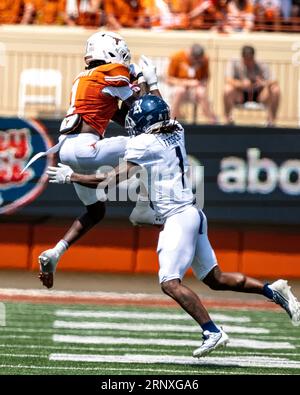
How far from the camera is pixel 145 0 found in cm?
1602

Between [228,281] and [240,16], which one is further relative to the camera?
[240,16]

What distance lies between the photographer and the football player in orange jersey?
855 centimetres

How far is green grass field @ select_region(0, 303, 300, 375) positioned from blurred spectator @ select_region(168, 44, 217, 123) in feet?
11.9

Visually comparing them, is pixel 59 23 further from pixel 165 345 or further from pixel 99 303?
pixel 165 345

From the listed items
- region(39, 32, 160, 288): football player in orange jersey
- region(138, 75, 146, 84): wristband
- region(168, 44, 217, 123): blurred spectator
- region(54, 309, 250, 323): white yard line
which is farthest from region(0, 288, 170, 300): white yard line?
region(138, 75, 146, 84): wristband

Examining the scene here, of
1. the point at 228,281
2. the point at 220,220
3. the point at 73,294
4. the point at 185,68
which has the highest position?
the point at 185,68

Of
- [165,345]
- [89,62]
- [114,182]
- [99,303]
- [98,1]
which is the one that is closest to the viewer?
[114,182]

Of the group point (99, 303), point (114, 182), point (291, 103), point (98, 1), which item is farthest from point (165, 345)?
point (98, 1)

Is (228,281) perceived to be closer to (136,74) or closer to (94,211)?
(94,211)

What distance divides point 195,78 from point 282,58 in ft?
4.25

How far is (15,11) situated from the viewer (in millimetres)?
16016

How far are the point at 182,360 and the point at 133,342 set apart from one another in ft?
3.55

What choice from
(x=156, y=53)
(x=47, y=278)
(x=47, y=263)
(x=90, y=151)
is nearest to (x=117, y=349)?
(x=47, y=278)

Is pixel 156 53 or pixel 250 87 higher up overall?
pixel 156 53
